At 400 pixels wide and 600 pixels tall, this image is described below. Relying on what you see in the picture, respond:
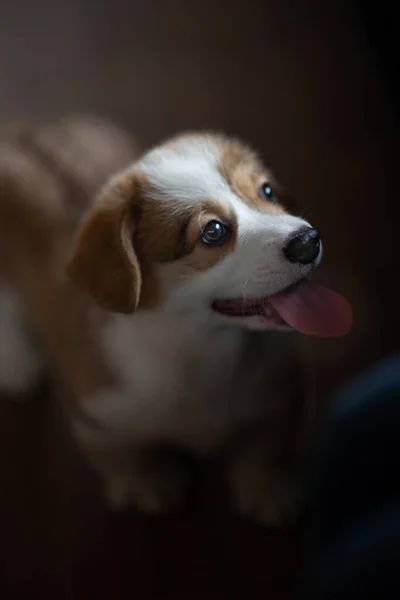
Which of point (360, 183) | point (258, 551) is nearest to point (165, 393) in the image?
point (258, 551)

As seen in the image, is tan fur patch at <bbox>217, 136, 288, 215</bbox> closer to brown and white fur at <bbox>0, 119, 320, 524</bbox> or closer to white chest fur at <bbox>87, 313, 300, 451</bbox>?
brown and white fur at <bbox>0, 119, 320, 524</bbox>

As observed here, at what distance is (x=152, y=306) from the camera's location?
3.40 ft

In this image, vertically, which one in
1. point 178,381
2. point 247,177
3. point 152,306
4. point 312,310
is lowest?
point 178,381

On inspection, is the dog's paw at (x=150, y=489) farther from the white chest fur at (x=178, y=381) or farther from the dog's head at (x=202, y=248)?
the dog's head at (x=202, y=248)

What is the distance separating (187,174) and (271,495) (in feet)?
2.14

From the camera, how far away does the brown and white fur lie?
3.23ft

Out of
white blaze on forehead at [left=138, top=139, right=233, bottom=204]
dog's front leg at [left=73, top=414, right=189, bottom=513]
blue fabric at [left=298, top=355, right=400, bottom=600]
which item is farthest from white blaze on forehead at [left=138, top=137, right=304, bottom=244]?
dog's front leg at [left=73, top=414, right=189, bottom=513]

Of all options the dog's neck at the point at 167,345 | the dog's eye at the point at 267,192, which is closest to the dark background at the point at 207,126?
the dog's neck at the point at 167,345

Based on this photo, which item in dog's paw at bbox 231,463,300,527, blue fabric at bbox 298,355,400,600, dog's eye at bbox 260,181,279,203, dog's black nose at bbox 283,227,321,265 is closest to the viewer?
blue fabric at bbox 298,355,400,600

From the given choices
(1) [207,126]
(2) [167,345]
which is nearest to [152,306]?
(2) [167,345]

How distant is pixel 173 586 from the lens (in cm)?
133

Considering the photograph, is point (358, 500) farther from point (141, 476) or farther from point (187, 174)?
point (141, 476)

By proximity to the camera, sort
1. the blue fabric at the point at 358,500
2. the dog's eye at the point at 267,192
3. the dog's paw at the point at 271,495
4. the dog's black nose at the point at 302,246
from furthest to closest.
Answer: the dog's paw at the point at 271,495
the dog's eye at the point at 267,192
the dog's black nose at the point at 302,246
the blue fabric at the point at 358,500

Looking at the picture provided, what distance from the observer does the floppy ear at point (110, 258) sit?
975mm
